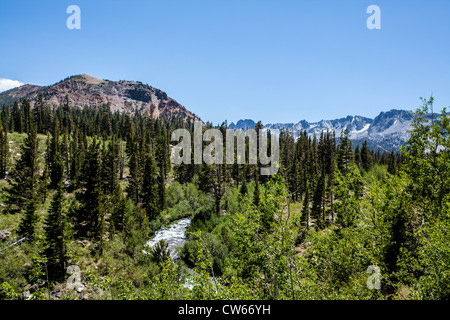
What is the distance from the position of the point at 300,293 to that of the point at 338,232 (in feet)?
15.0

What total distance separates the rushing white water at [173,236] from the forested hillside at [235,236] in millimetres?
1834

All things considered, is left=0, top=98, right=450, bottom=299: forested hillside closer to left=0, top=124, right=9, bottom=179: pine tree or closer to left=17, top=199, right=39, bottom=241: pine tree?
left=17, top=199, right=39, bottom=241: pine tree

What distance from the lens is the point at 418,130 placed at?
13.4 m

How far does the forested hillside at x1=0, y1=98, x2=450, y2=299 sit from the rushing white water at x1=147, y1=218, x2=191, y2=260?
1.83 meters

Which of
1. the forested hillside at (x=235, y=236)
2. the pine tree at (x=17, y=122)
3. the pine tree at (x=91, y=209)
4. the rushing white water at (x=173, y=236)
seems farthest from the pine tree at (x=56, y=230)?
the pine tree at (x=17, y=122)

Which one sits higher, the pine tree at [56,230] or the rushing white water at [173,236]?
the pine tree at [56,230]

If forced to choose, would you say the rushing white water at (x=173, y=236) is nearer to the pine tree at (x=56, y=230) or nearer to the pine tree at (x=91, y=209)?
the pine tree at (x=91, y=209)

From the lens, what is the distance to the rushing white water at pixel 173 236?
1482 inches

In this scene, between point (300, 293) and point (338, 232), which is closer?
point (300, 293)

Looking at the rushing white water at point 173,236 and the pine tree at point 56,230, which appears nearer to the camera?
the pine tree at point 56,230

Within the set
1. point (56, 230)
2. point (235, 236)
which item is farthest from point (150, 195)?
point (235, 236)

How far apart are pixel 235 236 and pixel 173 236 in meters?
33.4
